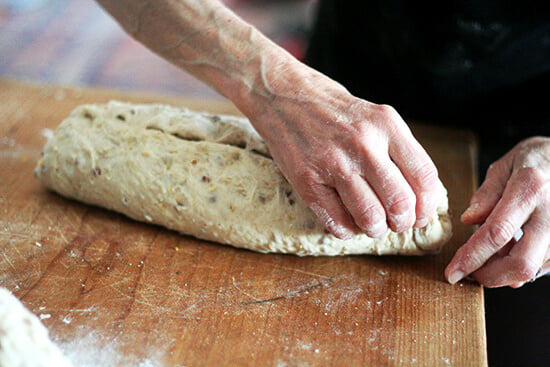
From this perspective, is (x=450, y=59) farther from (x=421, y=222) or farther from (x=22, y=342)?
(x=22, y=342)

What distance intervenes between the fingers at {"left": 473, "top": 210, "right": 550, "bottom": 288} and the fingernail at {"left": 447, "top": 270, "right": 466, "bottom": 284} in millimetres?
77

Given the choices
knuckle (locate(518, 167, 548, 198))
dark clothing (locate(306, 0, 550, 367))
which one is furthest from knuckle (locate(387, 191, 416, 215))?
dark clothing (locate(306, 0, 550, 367))

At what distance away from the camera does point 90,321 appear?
5.16ft

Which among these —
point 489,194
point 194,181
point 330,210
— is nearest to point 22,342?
point 194,181

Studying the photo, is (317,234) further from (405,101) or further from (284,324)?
(405,101)

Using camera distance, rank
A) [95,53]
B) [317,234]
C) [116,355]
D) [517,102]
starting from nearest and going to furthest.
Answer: [116,355] → [317,234] → [517,102] → [95,53]

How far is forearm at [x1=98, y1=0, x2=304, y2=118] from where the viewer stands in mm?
1685

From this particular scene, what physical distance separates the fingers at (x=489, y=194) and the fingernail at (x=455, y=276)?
172 millimetres

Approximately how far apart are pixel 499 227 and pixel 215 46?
979 mm

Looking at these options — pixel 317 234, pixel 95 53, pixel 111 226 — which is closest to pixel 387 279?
pixel 317 234

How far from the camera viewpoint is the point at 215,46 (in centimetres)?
175

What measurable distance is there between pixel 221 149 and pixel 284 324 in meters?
0.60

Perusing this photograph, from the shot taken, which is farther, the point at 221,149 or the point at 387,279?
the point at 221,149

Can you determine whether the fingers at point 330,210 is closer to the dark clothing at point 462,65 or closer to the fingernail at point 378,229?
the fingernail at point 378,229
